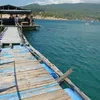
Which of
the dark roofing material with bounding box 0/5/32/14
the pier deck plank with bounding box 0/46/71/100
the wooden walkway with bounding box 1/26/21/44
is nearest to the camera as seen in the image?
the pier deck plank with bounding box 0/46/71/100

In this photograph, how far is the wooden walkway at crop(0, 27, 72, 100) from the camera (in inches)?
395

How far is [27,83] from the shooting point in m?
11.4

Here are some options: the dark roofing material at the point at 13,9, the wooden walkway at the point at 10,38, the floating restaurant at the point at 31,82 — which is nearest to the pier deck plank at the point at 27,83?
the floating restaurant at the point at 31,82

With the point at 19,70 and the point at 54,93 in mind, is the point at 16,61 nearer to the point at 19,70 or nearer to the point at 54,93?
the point at 19,70

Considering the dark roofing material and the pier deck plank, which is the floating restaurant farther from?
the dark roofing material

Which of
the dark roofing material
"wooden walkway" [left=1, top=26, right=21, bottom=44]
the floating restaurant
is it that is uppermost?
the dark roofing material

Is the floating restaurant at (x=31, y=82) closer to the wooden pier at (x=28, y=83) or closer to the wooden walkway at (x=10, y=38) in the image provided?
the wooden pier at (x=28, y=83)

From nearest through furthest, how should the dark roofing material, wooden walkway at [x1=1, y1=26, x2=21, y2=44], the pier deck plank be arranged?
the pier deck plank → wooden walkway at [x1=1, y1=26, x2=21, y2=44] → the dark roofing material

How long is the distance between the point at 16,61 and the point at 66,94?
6440 millimetres

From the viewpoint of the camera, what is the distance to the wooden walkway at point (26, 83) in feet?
32.9

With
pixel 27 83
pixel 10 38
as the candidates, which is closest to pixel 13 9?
pixel 10 38

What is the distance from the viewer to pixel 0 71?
13.2 meters

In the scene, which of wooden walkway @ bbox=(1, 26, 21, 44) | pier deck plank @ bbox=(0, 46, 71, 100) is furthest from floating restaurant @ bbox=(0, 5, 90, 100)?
wooden walkway @ bbox=(1, 26, 21, 44)

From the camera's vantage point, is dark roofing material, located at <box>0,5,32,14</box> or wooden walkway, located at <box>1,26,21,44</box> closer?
wooden walkway, located at <box>1,26,21,44</box>
